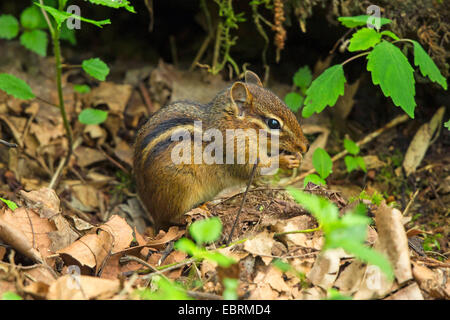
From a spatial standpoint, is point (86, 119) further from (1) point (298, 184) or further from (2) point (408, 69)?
(2) point (408, 69)

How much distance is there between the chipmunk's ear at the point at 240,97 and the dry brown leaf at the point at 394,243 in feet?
5.63

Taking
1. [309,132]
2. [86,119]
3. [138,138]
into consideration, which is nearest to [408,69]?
[309,132]

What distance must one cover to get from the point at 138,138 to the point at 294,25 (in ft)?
7.32

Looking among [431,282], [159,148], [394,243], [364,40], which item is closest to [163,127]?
[159,148]

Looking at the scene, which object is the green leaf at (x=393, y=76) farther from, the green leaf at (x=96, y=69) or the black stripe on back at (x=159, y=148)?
the green leaf at (x=96, y=69)

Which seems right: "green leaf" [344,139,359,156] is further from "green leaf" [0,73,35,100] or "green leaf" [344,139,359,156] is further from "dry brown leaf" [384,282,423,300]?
"green leaf" [0,73,35,100]

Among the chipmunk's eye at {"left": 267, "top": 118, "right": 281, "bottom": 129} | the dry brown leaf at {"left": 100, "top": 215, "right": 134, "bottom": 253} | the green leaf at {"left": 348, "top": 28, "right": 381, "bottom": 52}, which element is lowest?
the dry brown leaf at {"left": 100, "top": 215, "right": 134, "bottom": 253}

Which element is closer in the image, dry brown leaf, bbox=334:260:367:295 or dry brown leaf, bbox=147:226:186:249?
dry brown leaf, bbox=334:260:367:295

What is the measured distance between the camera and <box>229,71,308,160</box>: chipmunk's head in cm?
426

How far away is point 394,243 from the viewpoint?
2.88m

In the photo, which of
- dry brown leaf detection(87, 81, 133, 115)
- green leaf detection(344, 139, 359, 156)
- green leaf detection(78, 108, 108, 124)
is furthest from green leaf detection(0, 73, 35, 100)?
green leaf detection(344, 139, 359, 156)

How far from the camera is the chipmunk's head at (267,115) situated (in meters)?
4.26

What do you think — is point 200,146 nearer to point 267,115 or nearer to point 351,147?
point 267,115

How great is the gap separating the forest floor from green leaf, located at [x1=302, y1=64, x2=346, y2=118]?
678mm
